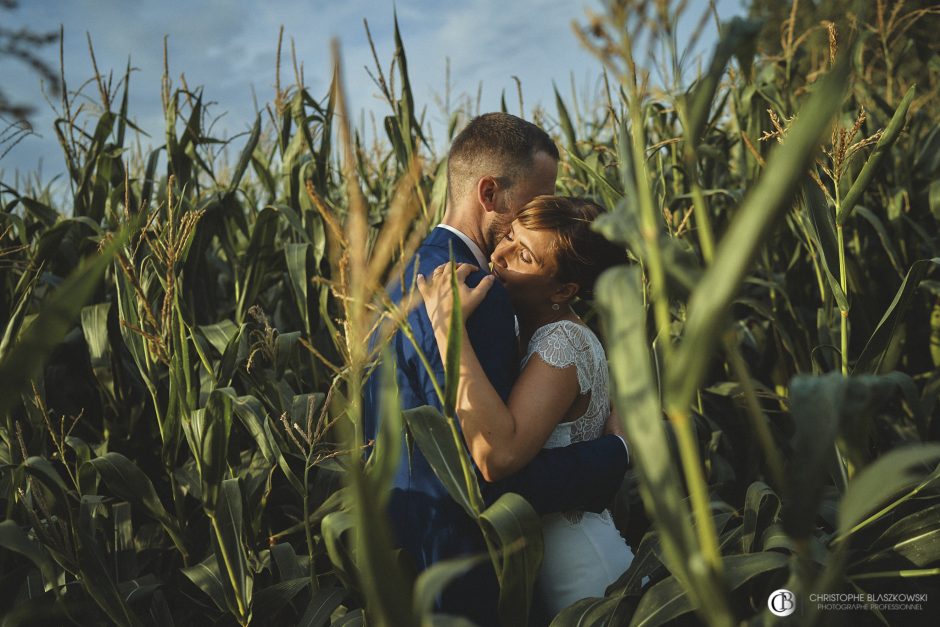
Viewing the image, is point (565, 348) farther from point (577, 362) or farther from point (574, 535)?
point (574, 535)

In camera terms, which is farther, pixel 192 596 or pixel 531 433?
pixel 192 596

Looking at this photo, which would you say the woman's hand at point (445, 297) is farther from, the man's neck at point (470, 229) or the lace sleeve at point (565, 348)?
the man's neck at point (470, 229)

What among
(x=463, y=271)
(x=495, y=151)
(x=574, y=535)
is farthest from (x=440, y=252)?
(x=574, y=535)

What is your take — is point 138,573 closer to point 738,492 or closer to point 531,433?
point 531,433

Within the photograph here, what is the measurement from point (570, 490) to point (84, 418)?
5.11 ft

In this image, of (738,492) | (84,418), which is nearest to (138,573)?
(84,418)

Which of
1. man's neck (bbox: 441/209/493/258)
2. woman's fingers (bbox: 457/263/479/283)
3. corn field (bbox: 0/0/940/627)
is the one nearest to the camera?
corn field (bbox: 0/0/940/627)

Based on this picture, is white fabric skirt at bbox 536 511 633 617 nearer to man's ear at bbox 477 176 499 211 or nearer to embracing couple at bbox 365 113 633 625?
embracing couple at bbox 365 113 633 625

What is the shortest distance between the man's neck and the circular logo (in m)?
0.93

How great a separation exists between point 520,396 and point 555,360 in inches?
4.5

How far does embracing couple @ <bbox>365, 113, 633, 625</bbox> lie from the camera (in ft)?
4.12

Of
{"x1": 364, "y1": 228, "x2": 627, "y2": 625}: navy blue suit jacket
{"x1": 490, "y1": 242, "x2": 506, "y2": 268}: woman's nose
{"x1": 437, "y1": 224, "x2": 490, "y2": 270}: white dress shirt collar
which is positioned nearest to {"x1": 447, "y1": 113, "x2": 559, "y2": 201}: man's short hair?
{"x1": 437, "y1": 224, "x2": 490, "y2": 270}: white dress shirt collar

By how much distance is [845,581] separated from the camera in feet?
4.01

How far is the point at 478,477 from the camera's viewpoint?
1.33 metres
